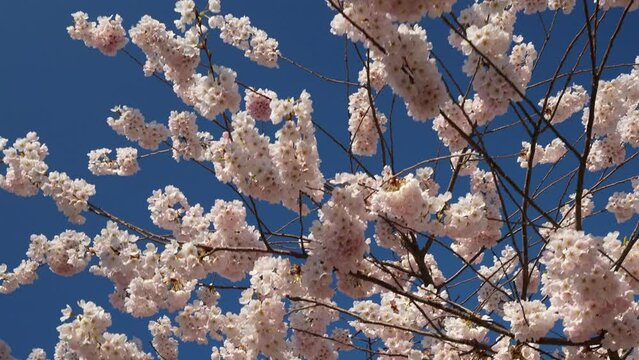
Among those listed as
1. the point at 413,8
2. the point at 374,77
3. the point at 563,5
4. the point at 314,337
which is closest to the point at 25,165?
the point at 314,337

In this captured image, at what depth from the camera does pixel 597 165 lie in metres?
7.45

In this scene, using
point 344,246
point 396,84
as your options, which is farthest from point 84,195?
point 396,84

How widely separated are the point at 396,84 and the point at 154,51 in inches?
125

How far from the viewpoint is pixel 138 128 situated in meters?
7.18

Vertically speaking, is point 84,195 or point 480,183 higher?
point 480,183

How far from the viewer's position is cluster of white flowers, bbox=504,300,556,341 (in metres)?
4.26

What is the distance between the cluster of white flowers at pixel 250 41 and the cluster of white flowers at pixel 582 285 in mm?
4486

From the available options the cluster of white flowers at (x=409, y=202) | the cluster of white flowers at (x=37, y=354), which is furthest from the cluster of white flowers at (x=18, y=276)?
the cluster of white flowers at (x=409, y=202)

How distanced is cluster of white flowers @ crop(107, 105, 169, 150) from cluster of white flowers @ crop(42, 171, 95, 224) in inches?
71.6

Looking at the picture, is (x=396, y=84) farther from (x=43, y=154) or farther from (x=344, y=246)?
(x=43, y=154)

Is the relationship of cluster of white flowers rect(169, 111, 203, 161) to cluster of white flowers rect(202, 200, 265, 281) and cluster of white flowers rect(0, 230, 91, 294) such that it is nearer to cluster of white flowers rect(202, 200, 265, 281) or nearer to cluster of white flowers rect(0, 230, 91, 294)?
cluster of white flowers rect(0, 230, 91, 294)

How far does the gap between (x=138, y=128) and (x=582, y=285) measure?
524cm

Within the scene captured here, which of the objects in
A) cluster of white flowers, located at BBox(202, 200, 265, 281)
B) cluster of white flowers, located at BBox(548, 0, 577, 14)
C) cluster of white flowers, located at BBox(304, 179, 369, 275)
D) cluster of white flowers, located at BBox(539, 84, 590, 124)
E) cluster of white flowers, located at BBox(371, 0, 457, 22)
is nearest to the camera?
cluster of white flowers, located at BBox(371, 0, 457, 22)

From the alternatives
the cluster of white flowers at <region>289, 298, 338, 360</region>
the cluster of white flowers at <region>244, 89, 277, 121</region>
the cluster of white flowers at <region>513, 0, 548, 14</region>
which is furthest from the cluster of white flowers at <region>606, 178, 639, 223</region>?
the cluster of white flowers at <region>244, 89, 277, 121</region>
